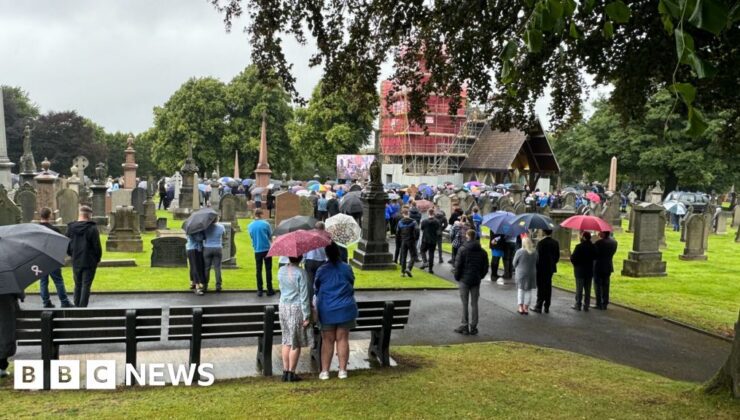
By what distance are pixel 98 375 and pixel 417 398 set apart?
12.0 ft

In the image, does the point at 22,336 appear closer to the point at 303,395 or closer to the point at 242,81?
the point at 303,395

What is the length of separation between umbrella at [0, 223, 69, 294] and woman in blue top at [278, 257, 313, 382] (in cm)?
248

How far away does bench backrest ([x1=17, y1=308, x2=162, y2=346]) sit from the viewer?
6.50 meters

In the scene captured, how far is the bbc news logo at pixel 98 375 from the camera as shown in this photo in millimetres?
6357

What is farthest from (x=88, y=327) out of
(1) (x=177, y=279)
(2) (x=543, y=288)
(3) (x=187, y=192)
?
(3) (x=187, y=192)

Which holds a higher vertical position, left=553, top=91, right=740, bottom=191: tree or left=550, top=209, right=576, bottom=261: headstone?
left=553, top=91, right=740, bottom=191: tree

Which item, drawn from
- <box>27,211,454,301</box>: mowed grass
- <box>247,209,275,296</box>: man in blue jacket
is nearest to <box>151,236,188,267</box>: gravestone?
<box>27,211,454,301</box>: mowed grass

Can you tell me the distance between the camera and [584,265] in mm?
12070

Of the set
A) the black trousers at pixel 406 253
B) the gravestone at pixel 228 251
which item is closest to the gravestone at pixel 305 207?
the gravestone at pixel 228 251

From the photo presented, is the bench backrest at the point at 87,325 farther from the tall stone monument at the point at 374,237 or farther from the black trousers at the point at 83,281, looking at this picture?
the tall stone monument at the point at 374,237

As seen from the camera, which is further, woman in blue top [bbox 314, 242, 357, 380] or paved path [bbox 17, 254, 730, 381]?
paved path [bbox 17, 254, 730, 381]

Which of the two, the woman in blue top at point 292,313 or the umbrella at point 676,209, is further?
the umbrella at point 676,209

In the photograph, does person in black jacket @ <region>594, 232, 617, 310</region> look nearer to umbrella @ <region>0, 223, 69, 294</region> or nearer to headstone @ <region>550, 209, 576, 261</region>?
headstone @ <region>550, 209, 576, 261</region>

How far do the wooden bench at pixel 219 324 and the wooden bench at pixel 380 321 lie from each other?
772 mm
